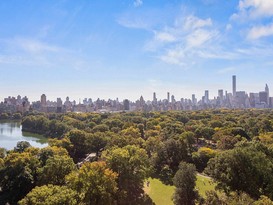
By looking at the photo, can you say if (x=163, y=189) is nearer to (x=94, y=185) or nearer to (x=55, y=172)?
(x=94, y=185)

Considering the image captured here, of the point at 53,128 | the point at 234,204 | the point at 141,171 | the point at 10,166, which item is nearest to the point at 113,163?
the point at 141,171

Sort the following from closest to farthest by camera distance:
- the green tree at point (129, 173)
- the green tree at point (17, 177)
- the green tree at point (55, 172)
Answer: the green tree at point (55, 172)
the green tree at point (17, 177)
the green tree at point (129, 173)

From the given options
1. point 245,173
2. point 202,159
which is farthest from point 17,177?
point 202,159

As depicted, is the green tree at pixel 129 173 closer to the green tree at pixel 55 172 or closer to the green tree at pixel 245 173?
the green tree at pixel 55 172

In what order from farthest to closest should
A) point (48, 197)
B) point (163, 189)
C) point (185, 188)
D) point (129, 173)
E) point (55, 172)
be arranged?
point (163, 189) < point (129, 173) < point (55, 172) < point (185, 188) < point (48, 197)

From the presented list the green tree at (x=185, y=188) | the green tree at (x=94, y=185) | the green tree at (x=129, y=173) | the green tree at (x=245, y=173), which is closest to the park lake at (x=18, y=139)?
the green tree at (x=129, y=173)

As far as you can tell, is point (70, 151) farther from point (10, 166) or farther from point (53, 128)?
point (53, 128)
